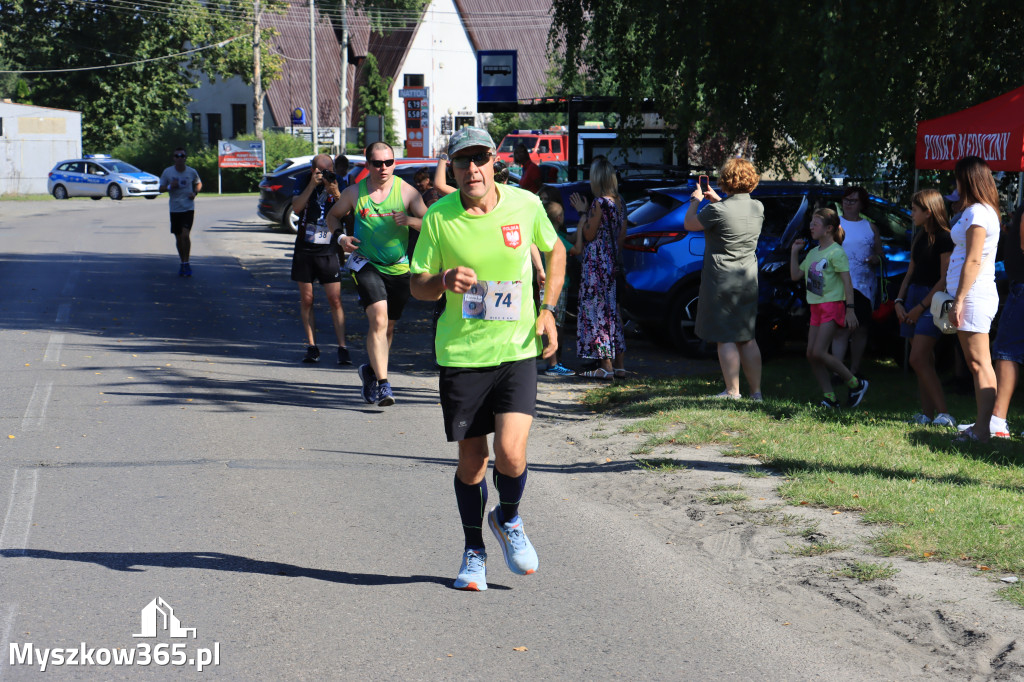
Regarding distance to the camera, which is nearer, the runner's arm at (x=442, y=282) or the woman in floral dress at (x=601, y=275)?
the runner's arm at (x=442, y=282)

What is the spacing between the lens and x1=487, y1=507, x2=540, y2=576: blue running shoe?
5.04 m

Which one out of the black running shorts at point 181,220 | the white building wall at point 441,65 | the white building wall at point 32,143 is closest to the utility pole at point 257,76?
the white building wall at point 32,143

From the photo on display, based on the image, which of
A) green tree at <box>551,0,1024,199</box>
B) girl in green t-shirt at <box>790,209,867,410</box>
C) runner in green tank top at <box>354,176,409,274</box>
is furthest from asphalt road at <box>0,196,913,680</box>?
green tree at <box>551,0,1024,199</box>

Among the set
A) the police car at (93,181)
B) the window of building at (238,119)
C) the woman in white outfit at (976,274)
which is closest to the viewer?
the woman in white outfit at (976,274)

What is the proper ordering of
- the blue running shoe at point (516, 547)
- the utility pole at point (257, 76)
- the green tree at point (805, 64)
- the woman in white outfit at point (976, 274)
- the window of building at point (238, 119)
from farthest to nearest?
the window of building at point (238, 119) → the utility pole at point (257, 76) → the green tree at point (805, 64) → the woman in white outfit at point (976, 274) → the blue running shoe at point (516, 547)

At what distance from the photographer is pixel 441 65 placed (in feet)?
220

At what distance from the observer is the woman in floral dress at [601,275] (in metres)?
10.4

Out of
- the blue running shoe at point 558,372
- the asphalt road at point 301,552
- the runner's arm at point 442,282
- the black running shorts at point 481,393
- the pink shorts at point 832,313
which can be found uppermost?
the runner's arm at point 442,282

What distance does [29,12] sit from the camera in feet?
194

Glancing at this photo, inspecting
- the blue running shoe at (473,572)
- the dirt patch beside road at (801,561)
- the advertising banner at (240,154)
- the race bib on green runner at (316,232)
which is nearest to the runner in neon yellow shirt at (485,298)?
the blue running shoe at (473,572)

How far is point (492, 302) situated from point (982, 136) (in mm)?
5494

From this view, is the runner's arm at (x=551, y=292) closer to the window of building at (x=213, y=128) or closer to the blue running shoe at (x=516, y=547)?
the blue running shoe at (x=516, y=547)

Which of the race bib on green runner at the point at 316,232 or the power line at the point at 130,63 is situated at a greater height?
the power line at the point at 130,63

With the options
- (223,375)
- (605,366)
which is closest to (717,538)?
(605,366)
